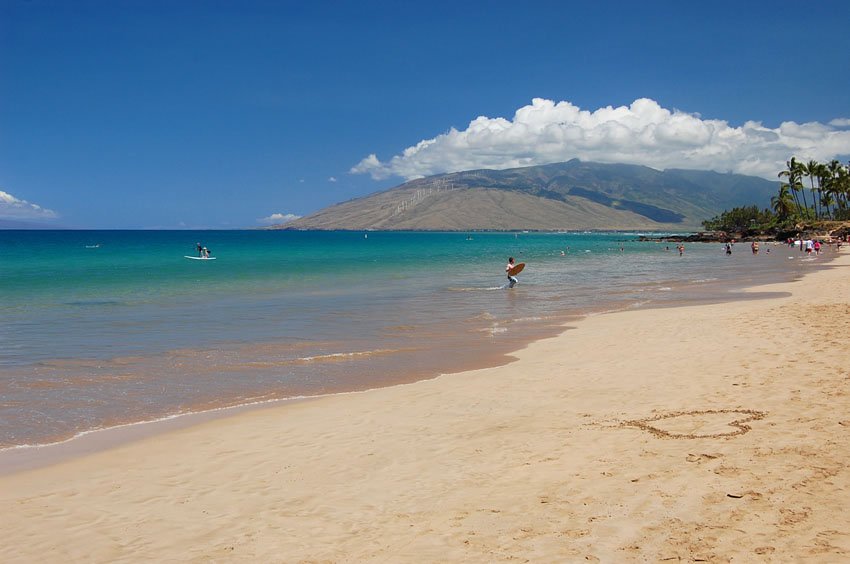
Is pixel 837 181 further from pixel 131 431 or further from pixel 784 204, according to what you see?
pixel 131 431

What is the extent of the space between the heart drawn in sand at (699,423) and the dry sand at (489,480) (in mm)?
47

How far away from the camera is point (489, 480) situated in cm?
677

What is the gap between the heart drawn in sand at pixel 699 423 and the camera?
772 cm

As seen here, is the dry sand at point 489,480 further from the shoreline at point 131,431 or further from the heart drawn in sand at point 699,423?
the shoreline at point 131,431

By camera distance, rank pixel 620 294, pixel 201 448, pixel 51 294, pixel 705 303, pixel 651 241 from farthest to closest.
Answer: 1. pixel 651 241
2. pixel 51 294
3. pixel 620 294
4. pixel 705 303
5. pixel 201 448

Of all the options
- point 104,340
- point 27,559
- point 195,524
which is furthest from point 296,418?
point 104,340

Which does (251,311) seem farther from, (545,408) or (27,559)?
(27,559)

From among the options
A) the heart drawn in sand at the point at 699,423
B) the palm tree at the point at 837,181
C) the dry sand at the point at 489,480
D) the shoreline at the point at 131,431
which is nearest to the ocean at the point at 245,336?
the shoreline at the point at 131,431

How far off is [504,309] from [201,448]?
17.8 m

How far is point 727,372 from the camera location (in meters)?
11.3

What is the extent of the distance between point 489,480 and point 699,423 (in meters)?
3.32

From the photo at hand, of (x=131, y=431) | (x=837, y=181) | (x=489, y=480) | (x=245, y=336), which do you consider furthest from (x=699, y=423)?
(x=837, y=181)

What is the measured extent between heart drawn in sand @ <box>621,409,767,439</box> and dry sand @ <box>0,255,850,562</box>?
0.15ft

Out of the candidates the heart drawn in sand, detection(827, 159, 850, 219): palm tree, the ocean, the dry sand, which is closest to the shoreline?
the ocean
